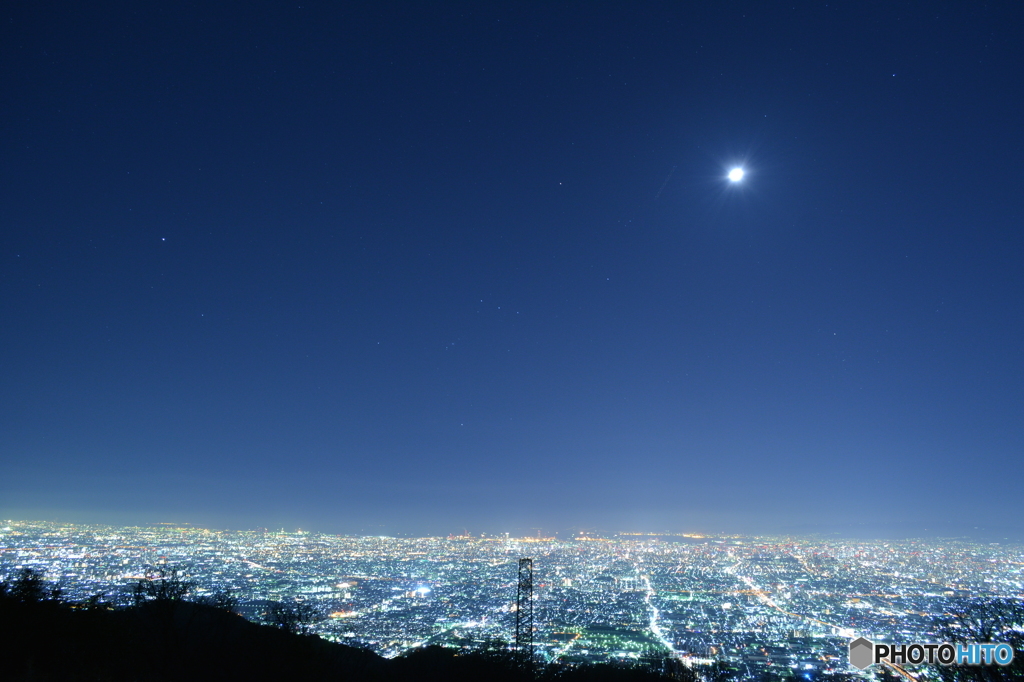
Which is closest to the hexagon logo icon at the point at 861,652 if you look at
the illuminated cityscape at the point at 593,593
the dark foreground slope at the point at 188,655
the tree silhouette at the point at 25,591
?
the illuminated cityscape at the point at 593,593

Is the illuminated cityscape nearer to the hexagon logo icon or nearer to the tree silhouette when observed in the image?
the hexagon logo icon

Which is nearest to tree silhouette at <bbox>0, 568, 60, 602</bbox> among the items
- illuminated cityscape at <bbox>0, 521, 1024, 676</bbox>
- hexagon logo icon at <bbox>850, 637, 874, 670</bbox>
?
illuminated cityscape at <bbox>0, 521, 1024, 676</bbox>

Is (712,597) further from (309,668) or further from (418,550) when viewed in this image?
(418,550)

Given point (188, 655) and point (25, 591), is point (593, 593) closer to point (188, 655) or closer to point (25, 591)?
point (188, 655)

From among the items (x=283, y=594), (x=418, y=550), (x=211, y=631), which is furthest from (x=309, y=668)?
(x=418, y=550)

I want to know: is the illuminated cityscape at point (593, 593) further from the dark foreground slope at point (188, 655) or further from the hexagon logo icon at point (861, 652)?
the dark foreground slope at point (188, 655)

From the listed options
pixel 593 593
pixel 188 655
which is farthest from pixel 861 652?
pixel 593 593

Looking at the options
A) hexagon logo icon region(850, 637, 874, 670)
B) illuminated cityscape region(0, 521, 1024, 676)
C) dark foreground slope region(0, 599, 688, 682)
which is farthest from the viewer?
illuminated cityscape region(0, 521, 1024, 676)
